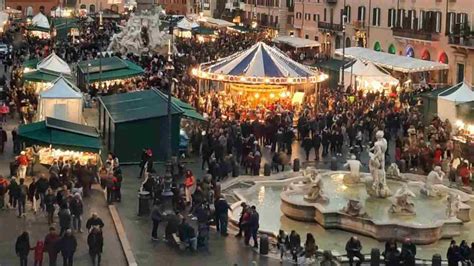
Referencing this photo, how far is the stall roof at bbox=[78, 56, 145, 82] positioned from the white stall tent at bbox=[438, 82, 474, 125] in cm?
1627

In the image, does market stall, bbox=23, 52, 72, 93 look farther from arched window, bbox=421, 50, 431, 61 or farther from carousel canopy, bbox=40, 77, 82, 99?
arched window, bbox=421, 50, 431, 61

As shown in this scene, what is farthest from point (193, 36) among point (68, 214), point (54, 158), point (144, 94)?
point (68, 214)

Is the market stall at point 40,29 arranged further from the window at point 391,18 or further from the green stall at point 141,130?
the green stall at point 141,130

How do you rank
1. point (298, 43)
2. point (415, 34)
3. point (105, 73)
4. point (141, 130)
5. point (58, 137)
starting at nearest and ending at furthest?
point (58, 137)
point (141, 130)
point (105, 73)
point (415, 34)
point (298, 43)

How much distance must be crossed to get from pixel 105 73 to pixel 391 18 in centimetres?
2511

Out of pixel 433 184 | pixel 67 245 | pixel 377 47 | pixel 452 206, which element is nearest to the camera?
pixel 67 245

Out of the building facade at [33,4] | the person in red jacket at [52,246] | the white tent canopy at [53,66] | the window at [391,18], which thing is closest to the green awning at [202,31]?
the window at [391,18]

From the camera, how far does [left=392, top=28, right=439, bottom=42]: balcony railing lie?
58.2 metres

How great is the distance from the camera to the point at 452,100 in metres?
36.8

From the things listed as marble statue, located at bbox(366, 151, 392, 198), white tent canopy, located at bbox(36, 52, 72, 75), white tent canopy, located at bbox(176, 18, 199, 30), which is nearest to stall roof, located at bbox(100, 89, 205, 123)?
white tent canopy, located at bbox(36, 52, 72, 75)

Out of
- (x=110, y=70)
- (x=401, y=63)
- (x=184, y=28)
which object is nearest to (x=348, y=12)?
(x=184, y=28)

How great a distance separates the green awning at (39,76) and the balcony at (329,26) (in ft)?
121

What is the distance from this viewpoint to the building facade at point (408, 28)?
5462 centimetres

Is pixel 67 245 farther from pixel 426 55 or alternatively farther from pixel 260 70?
pixel 426 55
